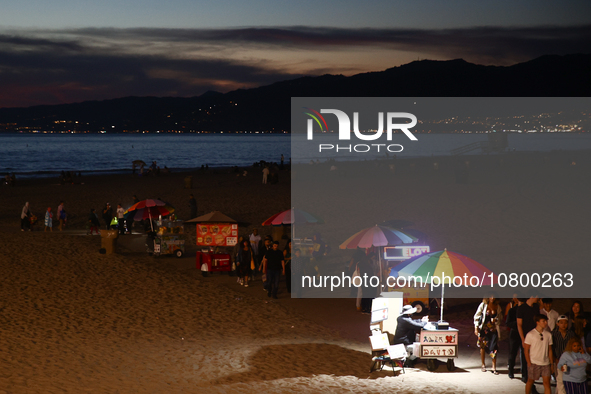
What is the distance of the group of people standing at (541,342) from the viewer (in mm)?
7543

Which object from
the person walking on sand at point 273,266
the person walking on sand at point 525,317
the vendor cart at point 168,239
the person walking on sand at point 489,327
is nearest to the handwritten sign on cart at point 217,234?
the vendor cart at point 168,239

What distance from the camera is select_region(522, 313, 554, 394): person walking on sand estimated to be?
8109 mm

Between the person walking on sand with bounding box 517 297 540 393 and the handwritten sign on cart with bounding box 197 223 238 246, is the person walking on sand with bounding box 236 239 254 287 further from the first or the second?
the person walking on sand with bounding box 517 297 540 393

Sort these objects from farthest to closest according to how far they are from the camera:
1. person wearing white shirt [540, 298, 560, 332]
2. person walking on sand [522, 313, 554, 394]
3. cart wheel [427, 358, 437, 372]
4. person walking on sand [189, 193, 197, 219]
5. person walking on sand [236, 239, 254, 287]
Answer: person walking on sand [189, 193, 197, 219] < person walking on sand [236, 239, 254, 287] < cart wheel [427, 358, 437, 372] < person wearing white shirt [540, 298, 560, 332] < person walking on sand [522, 313, 554, 394]

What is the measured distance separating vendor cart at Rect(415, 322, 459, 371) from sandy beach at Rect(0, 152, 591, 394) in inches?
13.7

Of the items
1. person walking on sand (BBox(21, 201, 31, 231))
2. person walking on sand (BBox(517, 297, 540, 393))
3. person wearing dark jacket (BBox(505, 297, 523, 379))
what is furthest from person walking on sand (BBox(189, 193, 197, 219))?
person walking on sand (BBox(517, 297, 540, 393))

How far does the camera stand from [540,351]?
8117 millimetres

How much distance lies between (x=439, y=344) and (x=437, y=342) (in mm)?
49

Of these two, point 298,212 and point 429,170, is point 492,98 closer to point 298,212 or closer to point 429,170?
point 429,170

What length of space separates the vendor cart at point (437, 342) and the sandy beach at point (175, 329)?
347 mm

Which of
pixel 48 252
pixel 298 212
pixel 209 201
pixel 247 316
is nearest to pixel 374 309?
pixel 247 316

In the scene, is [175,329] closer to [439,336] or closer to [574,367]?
[439,336]

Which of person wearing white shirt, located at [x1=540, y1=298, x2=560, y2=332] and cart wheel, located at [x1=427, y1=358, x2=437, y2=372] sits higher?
person wearing white shirt, located at [x1=540, y1=298, x2=560, y2=332]

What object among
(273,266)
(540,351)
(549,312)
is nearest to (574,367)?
(540,351)
